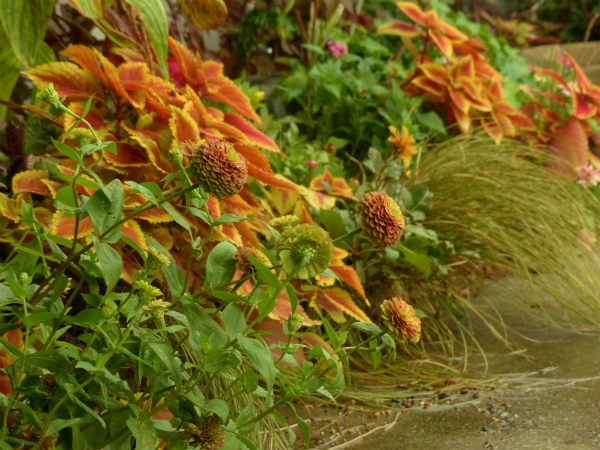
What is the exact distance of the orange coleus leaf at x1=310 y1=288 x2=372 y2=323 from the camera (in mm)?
1442

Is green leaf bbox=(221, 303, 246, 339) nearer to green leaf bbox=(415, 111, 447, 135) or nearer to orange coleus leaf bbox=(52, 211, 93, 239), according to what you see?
orange coleus leaf bbox=(52, 211, 93, 239)

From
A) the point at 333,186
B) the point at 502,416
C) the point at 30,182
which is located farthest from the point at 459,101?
the point at 30,182

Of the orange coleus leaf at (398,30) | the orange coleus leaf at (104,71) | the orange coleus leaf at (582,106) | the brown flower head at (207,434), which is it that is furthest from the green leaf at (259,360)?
the orange coleus leaf at (582,106)

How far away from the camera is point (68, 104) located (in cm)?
126

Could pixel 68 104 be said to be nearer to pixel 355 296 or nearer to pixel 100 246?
pixel 100 246

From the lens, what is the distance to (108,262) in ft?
2.33

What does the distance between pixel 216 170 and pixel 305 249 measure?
0.13 m

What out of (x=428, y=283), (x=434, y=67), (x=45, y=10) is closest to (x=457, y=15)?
(x=434, y=67)

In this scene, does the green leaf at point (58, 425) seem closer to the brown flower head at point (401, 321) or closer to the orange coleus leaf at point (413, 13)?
the brown flower head at point (401, 321)

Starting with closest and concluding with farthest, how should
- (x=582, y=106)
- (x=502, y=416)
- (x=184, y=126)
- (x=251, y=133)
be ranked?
1. (x=184, y=126)
2. (x=502, y=416)
3. (x=251, y=133)
4. (x=582, y=106)

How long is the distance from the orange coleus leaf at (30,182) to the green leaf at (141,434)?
1.81 ft

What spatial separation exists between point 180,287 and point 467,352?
1.21m

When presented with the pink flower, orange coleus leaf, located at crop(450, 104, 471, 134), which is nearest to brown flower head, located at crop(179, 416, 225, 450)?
orange coleus leaf, located at crop(450, 104, 471, 134)

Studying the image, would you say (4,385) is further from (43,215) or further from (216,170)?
(216,170)
